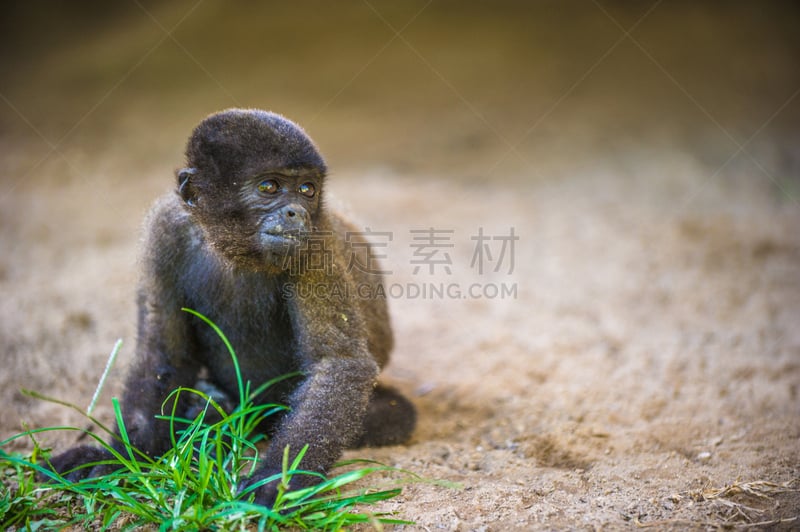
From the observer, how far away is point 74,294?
22.1 feet

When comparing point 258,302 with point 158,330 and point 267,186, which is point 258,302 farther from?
point 267,186

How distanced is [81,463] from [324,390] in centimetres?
160

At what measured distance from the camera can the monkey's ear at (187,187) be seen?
3.84 meters

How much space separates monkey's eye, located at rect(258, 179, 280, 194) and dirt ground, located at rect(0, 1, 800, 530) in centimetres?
189

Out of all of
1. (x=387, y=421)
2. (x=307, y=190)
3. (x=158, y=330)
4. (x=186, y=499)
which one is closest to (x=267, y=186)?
(x=307, y=190)

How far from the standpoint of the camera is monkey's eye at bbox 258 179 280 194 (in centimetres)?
372

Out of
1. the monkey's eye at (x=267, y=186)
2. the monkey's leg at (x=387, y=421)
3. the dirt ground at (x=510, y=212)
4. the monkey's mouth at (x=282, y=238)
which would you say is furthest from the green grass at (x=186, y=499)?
the monkey's eye at (x=267, y=186)

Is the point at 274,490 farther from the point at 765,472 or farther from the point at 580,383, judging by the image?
the point at 580,383

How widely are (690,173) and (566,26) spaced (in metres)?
3.76

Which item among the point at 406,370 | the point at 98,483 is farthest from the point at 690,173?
the point at 98,483

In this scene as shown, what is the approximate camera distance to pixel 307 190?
3.88m

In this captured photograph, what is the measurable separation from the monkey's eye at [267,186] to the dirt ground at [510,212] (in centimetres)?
189

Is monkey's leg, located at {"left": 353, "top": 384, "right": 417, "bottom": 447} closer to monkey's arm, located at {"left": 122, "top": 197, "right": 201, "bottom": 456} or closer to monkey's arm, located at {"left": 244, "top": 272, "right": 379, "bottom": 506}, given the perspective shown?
monkey's arm, located at {"left": 244, "top": 272, "right": 379, "bottom": 506}

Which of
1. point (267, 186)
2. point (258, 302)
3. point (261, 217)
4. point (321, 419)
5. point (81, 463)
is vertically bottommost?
point (81, 463)
